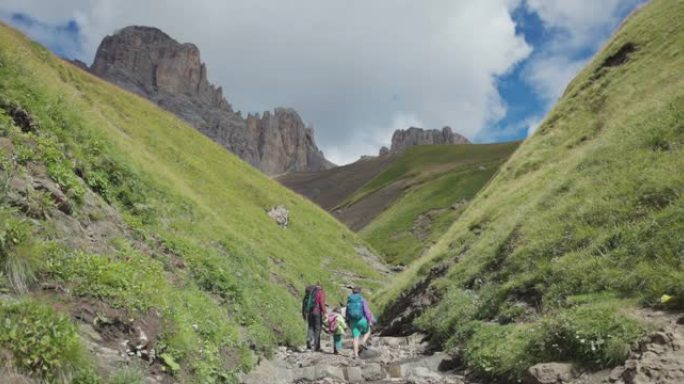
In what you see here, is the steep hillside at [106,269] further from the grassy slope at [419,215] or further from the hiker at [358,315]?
the grassy slope at [419,215]

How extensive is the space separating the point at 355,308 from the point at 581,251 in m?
9.66

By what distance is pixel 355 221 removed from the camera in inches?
5507

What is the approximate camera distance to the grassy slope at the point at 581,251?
13742 mm

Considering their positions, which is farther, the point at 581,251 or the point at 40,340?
the point at 581,251

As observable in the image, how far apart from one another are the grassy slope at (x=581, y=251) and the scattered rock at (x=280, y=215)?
1612 cm

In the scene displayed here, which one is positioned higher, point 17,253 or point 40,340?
point 17,253

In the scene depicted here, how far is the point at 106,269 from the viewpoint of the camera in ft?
39.6

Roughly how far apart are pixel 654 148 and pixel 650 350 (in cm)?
1371

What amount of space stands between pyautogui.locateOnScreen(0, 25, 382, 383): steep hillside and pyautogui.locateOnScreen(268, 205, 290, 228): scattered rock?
14177 millimetres

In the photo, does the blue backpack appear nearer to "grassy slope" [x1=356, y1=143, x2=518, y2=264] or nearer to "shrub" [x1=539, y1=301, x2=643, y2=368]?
"shrub" [x1=539, y1=301, x2=643, y2=368]

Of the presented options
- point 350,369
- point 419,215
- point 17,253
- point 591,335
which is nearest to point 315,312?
point 350,369

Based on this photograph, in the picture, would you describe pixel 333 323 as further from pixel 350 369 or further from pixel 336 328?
pixel 350 369

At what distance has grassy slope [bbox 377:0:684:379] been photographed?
13742mm

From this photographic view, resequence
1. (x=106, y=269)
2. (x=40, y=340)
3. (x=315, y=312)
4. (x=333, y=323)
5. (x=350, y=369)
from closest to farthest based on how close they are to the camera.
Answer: (x=40, y=340) → (x=106, y=269) → (x=350, y=369) → (x=333, y=323) → (x=315, y=312)
